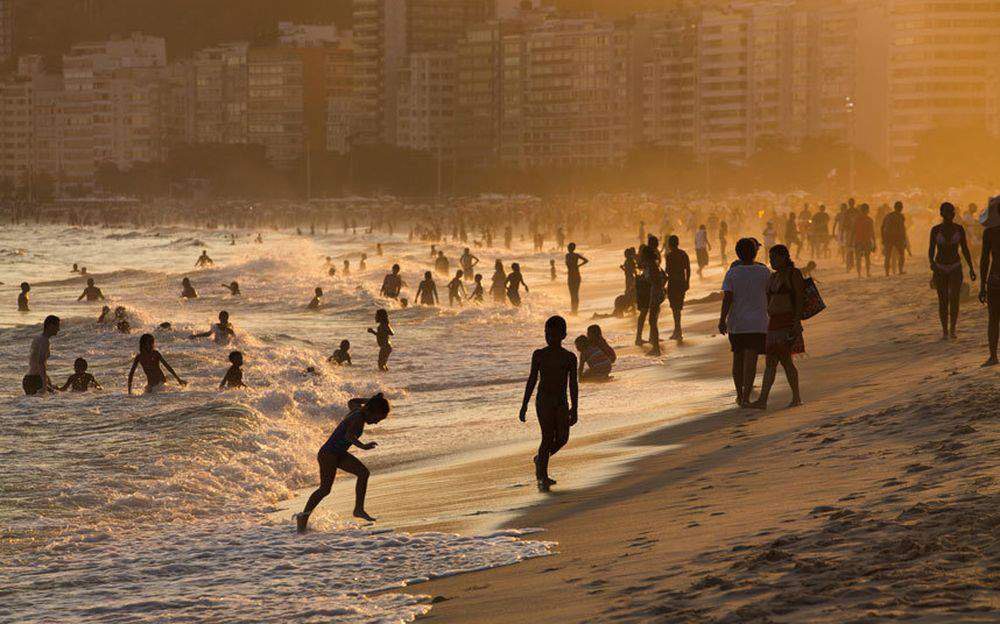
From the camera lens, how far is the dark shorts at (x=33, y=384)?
1892 cm

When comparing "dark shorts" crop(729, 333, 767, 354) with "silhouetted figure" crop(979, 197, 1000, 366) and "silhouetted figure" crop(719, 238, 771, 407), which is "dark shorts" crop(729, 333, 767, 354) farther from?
"silhouetted figure" crop(979, 197, 1000, 366)

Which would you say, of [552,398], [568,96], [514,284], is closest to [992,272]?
[552,398]

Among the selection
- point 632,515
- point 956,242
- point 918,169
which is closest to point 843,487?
point 632,515

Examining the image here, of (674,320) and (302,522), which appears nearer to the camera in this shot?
(302,522)

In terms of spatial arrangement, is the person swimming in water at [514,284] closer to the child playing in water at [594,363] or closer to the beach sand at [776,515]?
the child playing in water at [594,363]

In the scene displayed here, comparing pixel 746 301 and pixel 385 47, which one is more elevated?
pixel 385 47

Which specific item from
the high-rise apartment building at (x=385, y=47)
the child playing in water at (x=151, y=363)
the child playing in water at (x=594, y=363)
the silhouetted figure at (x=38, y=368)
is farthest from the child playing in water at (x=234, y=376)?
the high-rise apartment building at (x=385, y=47)

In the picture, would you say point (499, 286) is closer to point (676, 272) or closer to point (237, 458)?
point (676, 272)

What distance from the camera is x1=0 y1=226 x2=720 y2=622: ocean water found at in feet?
26.5

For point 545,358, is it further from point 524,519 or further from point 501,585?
point 501,585

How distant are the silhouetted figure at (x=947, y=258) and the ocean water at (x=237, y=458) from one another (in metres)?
3.15

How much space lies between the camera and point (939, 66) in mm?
141500

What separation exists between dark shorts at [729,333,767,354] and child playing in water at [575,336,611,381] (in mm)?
5090

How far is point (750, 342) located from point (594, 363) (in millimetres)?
5312
